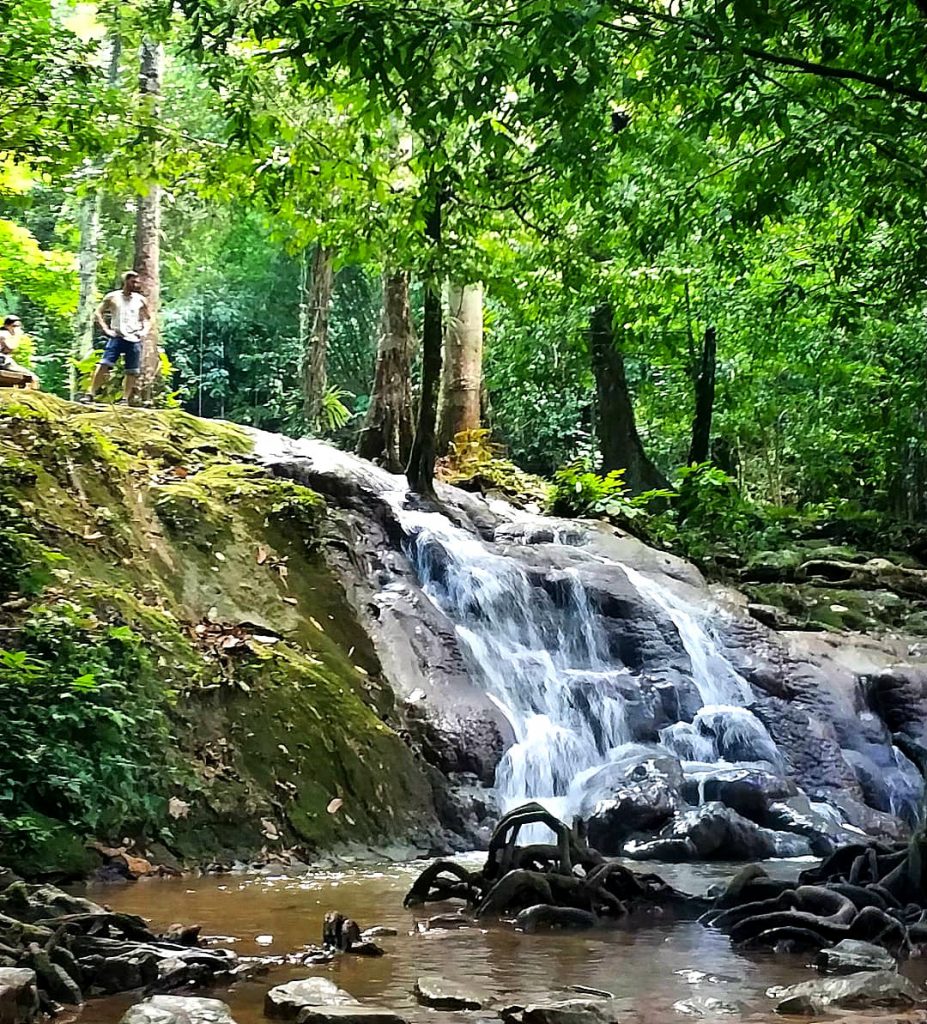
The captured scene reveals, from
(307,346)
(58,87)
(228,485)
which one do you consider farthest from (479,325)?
(58,87)

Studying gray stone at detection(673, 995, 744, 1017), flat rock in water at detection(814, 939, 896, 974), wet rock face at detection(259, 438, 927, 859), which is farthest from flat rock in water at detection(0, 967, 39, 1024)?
wet rock face at detection(259, 438, 927, 859)

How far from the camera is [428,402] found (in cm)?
1401

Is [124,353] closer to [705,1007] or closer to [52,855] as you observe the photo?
[52,855]

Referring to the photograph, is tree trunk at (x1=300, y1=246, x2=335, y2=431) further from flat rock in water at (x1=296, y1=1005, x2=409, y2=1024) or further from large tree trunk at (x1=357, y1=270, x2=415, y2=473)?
flat rock in water at (x1=296, y1=1005, x2=409, y2=1024)

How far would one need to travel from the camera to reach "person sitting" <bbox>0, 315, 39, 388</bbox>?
43.2 ft

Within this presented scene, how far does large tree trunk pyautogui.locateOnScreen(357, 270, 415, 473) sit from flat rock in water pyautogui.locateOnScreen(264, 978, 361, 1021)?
41.0 ft

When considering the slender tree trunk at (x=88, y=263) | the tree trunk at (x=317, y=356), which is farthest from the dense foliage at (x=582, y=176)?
the slender tree trunk at (x=88, y=263)

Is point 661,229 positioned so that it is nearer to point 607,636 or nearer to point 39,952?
point 607,636

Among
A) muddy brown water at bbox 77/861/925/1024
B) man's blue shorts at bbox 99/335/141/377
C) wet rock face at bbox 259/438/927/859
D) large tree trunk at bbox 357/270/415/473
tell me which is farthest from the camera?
large tree trunk at bbox 357/270/415/473

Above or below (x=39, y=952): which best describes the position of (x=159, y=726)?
above

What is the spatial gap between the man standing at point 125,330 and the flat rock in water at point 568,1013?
40.5 feet

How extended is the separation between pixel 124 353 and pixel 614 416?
29.8ft

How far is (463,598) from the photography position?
41.8ft

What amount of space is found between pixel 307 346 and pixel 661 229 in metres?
16.0
